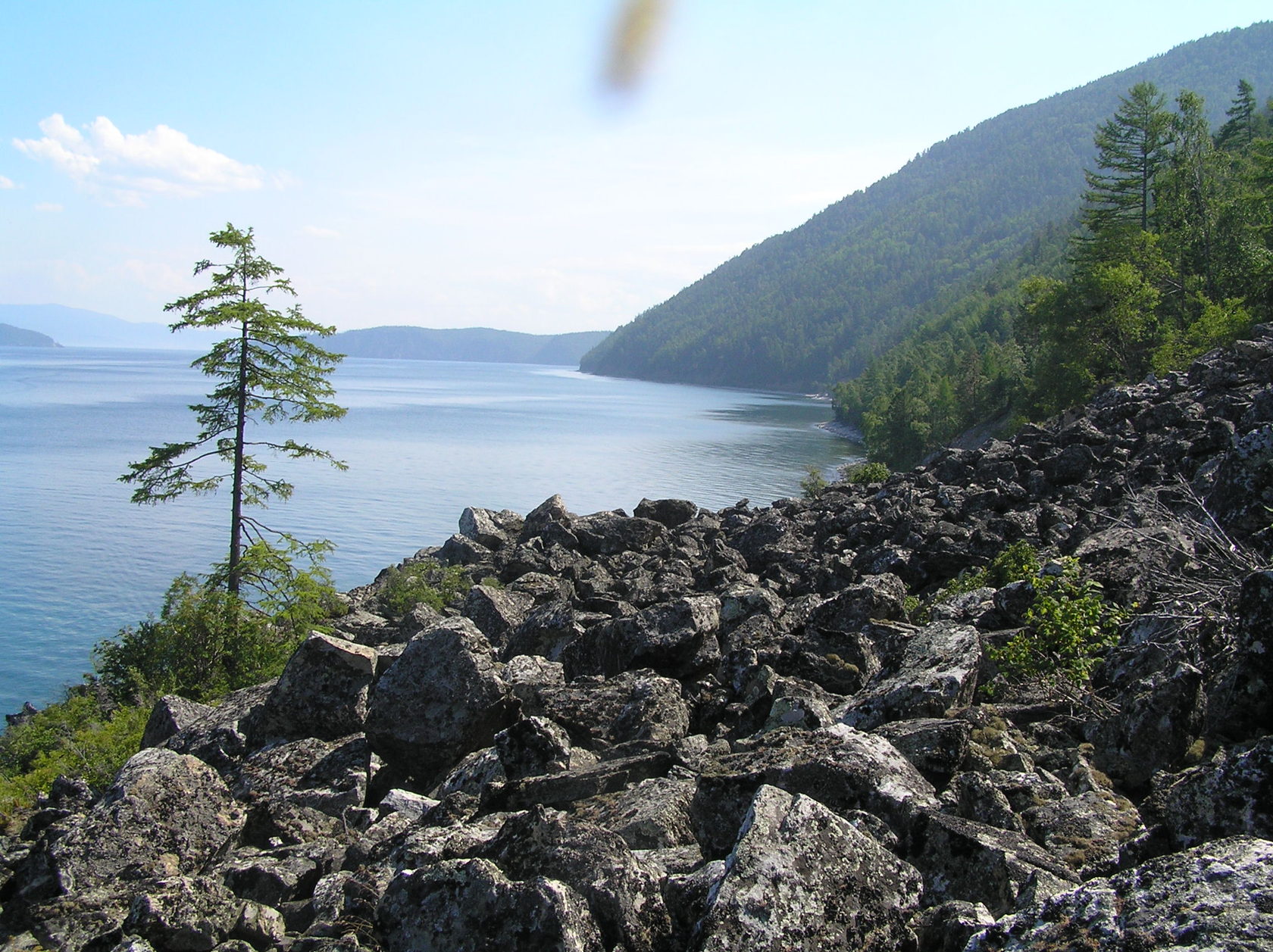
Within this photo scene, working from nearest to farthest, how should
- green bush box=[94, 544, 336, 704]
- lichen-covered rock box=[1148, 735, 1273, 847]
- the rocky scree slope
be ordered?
lichen-covered rock box=[1148, 735, 1273, 847] < the rocky scree slope < green bush box=[94, 544, 336, 704]

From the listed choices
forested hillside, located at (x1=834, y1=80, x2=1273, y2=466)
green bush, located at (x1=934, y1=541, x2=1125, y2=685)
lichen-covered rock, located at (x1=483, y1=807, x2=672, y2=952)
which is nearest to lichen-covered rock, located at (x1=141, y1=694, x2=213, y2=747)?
lichen-covered rock, located at (x1=483, y1=807, x2=672, y2=952)

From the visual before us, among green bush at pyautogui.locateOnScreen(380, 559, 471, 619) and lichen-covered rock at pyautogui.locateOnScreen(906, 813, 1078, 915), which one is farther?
green bush at pyautogui.locateOnScreen(380, 559, 471, 619)

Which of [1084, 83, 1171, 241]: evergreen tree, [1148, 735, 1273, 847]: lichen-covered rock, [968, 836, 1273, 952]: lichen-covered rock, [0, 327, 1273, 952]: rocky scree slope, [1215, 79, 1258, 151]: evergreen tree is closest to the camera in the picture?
[968, 836, 1273, 952]: lichen-covered rock

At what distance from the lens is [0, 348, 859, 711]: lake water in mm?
32469

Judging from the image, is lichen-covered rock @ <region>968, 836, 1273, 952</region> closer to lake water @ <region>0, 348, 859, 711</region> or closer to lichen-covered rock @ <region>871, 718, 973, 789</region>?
lichen-covered rock @ <region>871, 718, 973, 789</region>

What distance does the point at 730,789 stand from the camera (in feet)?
20.4

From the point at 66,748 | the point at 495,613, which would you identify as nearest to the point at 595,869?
the point at 495,613

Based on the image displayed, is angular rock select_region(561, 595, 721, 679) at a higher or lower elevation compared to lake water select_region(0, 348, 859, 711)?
higher

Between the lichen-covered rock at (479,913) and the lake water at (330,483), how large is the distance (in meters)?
24.4

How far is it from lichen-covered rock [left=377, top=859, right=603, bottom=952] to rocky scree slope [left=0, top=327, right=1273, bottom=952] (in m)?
0.02

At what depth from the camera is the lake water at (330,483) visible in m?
32.5

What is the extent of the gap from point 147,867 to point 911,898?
259 inches

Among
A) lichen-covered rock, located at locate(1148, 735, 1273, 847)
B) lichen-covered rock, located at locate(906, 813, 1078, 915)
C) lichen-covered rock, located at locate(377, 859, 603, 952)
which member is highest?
lichen-covered rock, located at locate(1148, 735, 1273, 847)

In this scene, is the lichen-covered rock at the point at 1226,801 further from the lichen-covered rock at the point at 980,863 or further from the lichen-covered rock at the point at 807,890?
the lichen-covered rock at the point at 807,890
